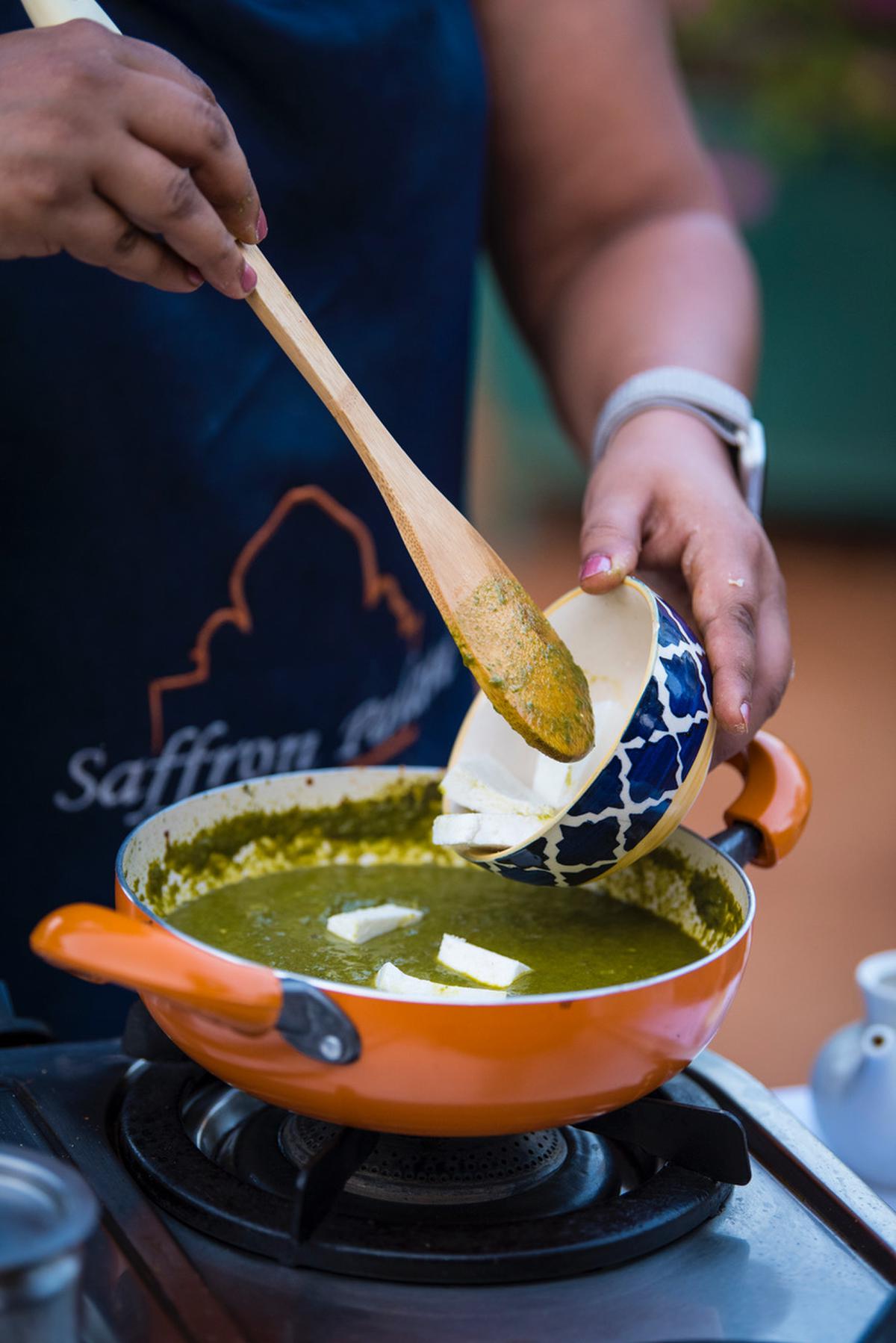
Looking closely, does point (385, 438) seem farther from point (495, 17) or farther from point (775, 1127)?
point (495, 17)

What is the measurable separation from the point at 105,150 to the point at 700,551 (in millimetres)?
518

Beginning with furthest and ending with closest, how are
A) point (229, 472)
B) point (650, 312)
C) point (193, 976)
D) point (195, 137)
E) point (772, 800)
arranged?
point (650, 312) < point (229, 472) < point (772, 800) < point (195, 137) < point (193, 976)

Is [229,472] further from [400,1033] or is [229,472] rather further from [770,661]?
[400,1033]

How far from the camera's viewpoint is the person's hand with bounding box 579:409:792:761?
966 mm

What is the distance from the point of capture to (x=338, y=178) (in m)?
1.35

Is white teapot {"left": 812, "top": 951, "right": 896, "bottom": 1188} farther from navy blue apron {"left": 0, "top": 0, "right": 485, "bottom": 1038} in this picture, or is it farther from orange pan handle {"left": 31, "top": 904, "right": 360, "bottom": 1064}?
navy blue apron {"left": 0, "top": 0, "right": 485, "bottom": 1038}

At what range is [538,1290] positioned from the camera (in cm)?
71

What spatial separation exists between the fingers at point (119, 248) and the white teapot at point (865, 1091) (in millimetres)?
741

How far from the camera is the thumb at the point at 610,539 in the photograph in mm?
988

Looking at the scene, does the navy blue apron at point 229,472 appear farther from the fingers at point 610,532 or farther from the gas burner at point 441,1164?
the gas burner at point 441,1164

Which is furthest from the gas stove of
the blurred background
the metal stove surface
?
the blurred background

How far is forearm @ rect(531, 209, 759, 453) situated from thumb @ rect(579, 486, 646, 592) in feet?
0.91

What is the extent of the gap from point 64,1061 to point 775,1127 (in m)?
0.47

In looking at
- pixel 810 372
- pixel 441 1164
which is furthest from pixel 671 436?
pixel 810 372
